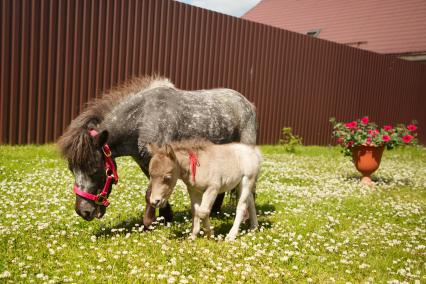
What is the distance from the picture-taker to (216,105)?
6.55 meters

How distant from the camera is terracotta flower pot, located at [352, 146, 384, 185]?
443 inches

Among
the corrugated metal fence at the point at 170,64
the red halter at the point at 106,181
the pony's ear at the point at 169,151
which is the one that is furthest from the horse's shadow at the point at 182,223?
the corrugated metal fence at the point at 170,64

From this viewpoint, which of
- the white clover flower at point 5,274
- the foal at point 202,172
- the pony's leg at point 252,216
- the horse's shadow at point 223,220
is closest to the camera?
the white clover flower at point 5,274

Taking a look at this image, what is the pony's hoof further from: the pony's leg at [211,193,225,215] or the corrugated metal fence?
the corrugated metal fence

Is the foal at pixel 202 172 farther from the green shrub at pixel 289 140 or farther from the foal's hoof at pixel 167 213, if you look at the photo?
the green shrub at pixel 289 140

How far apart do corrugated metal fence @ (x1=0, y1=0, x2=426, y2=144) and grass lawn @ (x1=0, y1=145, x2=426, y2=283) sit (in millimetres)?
2568

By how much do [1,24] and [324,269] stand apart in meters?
10.5

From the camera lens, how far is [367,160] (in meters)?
11.3

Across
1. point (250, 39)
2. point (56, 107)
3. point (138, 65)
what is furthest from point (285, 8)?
point (56, 107)

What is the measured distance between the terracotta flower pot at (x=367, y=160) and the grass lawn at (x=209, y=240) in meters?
1.38

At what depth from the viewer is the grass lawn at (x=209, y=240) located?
4.32 meters

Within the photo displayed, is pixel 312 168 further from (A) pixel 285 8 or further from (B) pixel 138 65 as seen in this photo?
(A) pixel 285 8

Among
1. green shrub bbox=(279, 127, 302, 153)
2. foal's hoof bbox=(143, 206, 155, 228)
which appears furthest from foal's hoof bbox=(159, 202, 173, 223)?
green shrub bbox=(279, 127, 302, 153)

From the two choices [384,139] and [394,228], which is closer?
[394,228]
